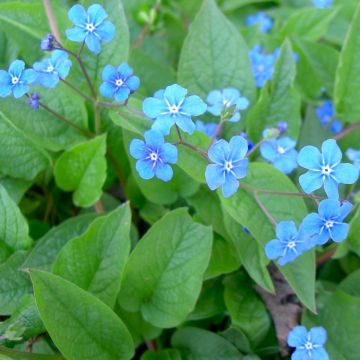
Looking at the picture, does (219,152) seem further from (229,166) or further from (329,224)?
(329,224)

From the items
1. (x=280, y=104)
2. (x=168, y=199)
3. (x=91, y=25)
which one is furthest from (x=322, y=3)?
(x=91, y=25)

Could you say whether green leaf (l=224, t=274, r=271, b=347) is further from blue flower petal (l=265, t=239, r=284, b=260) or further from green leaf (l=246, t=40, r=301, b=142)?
green leaf (l=246, t=40, r=301, b=142)

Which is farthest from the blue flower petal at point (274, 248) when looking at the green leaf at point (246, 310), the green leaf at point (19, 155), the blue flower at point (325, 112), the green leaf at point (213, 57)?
the blue flower at point (325, 112)

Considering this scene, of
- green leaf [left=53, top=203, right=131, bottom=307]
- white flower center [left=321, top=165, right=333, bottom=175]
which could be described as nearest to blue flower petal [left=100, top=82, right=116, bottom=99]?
green leaf [left=53, top=203, right=131, bottom=307]

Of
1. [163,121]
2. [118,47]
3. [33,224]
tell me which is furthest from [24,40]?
[163,121]

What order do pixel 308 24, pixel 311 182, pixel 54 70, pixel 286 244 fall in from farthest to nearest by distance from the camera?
pixel 308 24 → pixel 54 70 → pixel 286 244 → pixel 311 182

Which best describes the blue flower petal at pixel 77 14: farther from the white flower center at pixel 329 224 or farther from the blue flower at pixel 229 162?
the white flower center at pixel 329 224
